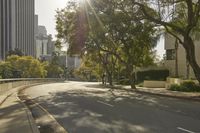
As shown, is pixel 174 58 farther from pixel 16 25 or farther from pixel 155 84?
pixel 16 25

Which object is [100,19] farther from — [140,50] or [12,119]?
[12,119]

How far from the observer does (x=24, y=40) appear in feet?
567

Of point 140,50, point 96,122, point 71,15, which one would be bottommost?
point 96,122

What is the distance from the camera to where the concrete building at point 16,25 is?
146 m

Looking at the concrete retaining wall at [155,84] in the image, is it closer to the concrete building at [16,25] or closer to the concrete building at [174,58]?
the concrete building at [174,58]

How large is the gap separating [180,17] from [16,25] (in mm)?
127433

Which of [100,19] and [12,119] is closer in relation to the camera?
[12,119]

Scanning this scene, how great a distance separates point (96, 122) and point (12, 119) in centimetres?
314

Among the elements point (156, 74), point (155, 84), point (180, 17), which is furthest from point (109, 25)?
point (156, 74)

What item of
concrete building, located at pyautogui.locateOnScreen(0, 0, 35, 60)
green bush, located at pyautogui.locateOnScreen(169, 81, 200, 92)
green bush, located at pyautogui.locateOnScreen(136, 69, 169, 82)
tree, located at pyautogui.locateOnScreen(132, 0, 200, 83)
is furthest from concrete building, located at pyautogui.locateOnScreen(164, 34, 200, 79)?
concrete building, located at pyautogui.locateOnScreen(0, 0, 35, 60)

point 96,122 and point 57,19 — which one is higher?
point 57,19

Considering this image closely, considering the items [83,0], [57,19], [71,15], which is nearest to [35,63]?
[57,19]

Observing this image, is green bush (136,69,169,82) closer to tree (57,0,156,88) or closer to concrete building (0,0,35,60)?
tree (57,0,156,88)

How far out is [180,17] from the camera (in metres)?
36.2
